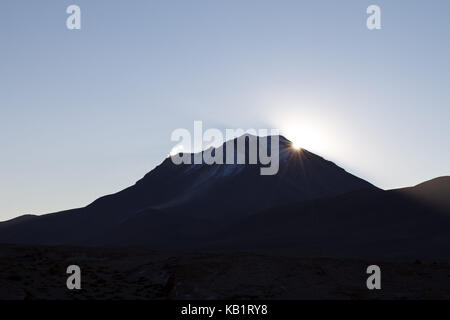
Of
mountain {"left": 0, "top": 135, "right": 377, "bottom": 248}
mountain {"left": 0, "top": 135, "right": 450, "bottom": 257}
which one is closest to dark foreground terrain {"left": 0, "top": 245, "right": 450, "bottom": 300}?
mountain {"left": 0, "top": 135, "right": 450, "bottom": 257}

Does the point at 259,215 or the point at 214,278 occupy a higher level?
the point at 259,215

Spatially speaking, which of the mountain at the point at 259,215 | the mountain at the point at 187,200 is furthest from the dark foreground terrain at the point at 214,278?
the mountain at the point at 187,200

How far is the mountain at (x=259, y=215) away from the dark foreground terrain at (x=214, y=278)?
37.1 meters

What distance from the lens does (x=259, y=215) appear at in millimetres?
111812

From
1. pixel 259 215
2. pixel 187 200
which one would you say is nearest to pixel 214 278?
pixel 259 215

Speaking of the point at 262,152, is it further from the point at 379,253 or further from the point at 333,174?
the point at 379,253

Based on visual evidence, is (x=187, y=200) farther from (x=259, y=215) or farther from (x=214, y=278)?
(x=214, y=278)

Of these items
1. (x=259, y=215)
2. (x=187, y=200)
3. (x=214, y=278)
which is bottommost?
(x=214, y=278)

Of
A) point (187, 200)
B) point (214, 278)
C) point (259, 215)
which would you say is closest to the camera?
point (214, 278)

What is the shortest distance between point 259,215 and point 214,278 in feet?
288

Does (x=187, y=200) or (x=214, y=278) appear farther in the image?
(x=187, y=200)

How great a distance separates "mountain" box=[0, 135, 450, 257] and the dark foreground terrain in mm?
37149

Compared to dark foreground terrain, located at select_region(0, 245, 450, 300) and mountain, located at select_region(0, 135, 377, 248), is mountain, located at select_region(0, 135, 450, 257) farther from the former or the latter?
dark foreground terrain, located at select_region(0, 245, 450, 300)
